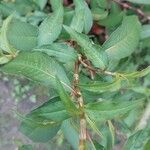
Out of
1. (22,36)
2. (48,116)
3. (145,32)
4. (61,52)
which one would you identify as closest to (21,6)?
(145,32)

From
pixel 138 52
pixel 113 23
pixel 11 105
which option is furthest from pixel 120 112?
pixel 11 105

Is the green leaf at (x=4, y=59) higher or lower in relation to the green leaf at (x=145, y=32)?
higher

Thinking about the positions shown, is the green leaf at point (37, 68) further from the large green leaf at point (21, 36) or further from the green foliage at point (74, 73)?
the large green leaf at point (21, 36)

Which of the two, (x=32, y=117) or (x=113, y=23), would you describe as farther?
(x=113, y=23)

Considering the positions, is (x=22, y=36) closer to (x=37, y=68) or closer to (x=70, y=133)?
(x=37, y=68)

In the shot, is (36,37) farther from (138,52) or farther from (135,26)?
(138,52)

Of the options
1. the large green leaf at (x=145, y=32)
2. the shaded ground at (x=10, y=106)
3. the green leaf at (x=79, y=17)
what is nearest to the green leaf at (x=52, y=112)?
the green leaf at (x=79, y=17)

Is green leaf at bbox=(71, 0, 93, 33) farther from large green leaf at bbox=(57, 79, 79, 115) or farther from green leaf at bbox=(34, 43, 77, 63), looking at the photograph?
large green leaf at bbox=(57, 79, 79, 115)
